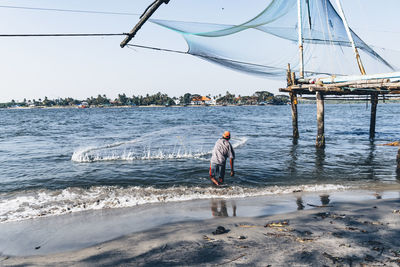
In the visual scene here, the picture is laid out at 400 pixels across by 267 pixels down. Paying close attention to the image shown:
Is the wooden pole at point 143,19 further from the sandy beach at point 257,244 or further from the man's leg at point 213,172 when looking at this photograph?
the man's leg at point 213,172

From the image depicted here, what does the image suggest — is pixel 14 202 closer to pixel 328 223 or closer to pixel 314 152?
pixel 328 223

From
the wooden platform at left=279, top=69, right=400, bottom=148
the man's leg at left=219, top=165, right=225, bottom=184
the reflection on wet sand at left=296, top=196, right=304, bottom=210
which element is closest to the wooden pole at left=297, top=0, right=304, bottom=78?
the wooden platform at left=279, top=69, right=400, bottom=148

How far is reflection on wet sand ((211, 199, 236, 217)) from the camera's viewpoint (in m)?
6.31

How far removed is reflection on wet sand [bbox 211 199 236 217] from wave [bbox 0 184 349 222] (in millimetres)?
601

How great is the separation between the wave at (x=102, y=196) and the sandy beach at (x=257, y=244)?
6.44 feet

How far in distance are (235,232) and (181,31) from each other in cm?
685

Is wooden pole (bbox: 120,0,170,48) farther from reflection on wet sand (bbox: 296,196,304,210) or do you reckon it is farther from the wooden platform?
the wooden platform

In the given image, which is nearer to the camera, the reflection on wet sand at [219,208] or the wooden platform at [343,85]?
the reflection on wet sand at [219,208]

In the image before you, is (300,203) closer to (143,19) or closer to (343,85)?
(143,19)

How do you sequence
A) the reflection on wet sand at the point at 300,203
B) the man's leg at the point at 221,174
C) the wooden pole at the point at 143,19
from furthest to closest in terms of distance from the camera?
the man's leg at the point at 221,174 < the reflection on wet sand at the point at 300,203 < the wooden pole at the point at 143,19

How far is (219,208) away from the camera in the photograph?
678cm

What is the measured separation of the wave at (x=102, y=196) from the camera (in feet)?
23.0

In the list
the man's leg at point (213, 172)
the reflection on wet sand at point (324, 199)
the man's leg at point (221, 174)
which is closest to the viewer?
the reflection on wet sand at point (324, 199)

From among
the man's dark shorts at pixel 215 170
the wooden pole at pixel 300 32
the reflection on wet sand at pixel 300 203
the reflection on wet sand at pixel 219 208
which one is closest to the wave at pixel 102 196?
the man's dark shorts at pixel 215 170
